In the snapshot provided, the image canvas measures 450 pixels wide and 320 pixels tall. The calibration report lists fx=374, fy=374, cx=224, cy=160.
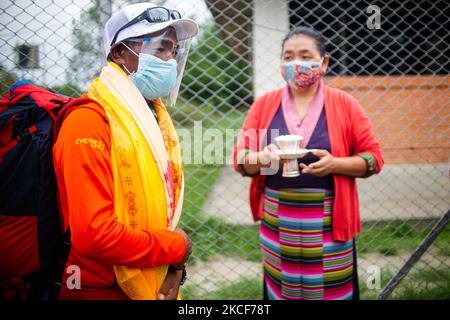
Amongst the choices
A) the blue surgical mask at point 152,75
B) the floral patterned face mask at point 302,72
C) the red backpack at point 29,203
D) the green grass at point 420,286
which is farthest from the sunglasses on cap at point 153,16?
the green grass at point 420,286

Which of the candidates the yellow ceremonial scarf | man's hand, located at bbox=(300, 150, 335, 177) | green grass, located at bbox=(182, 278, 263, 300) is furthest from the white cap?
green grass, located at bbox=(182, 278, 263, 300)

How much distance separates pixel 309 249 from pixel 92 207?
54.9 inches

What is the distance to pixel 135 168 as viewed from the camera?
4.56 ft

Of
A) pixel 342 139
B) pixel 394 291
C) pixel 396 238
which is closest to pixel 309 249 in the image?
pixel 342 139

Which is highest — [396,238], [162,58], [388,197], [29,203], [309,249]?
[162,58]

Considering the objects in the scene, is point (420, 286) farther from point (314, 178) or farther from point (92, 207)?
point (92, 207)

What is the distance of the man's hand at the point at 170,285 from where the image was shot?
1534 mm

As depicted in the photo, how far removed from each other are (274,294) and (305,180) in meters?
0.76

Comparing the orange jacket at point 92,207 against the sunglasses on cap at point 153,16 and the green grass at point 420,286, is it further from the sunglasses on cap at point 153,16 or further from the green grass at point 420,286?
the green grass at point 420,286

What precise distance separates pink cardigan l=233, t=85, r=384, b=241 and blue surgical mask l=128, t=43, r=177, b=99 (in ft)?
2.82

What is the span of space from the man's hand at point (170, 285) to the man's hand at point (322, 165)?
96 cm
